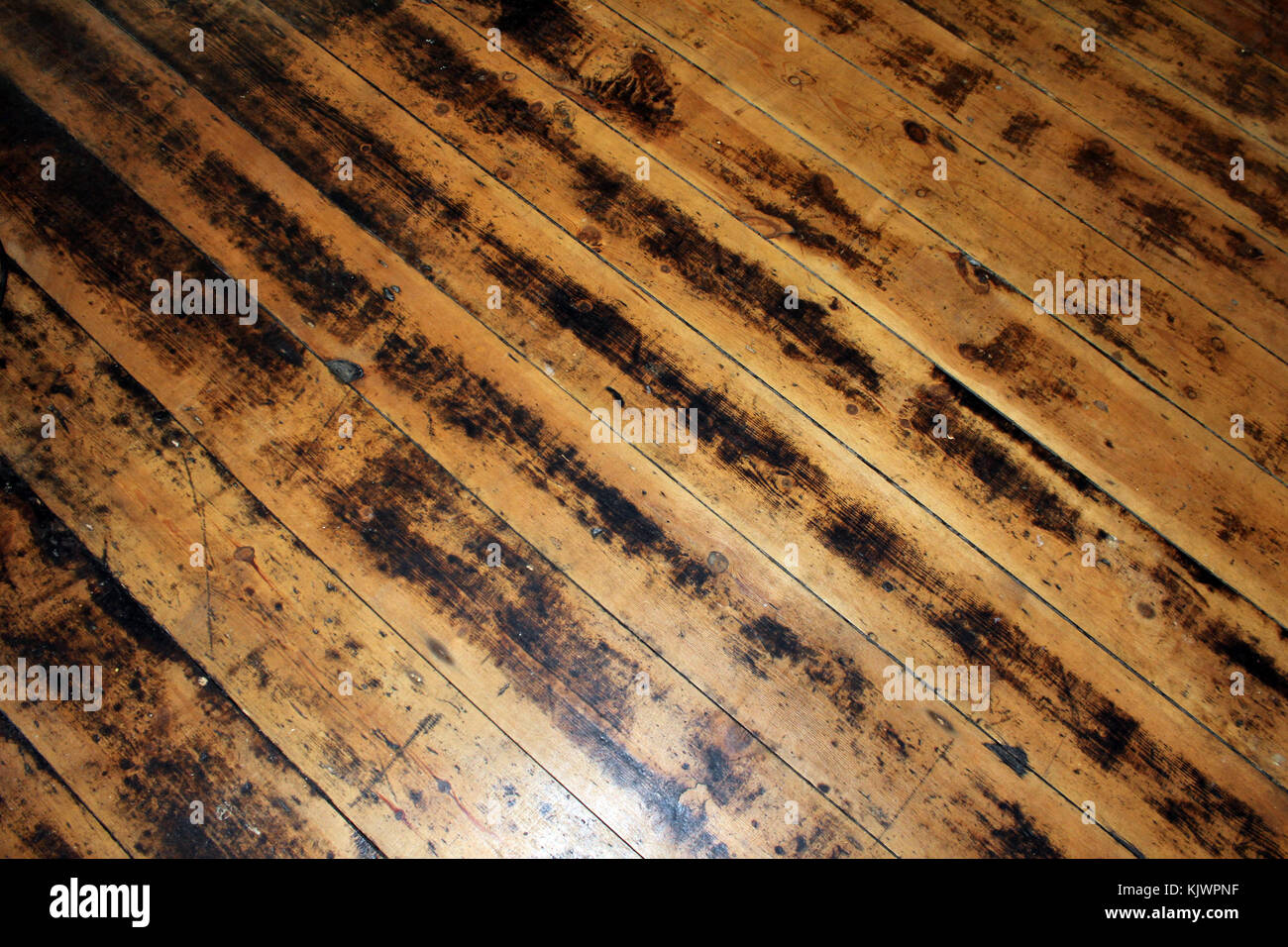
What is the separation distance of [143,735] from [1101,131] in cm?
257

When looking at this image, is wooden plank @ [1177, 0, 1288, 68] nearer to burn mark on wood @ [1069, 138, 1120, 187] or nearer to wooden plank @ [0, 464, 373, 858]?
burn mark on wood @ [1069, 138, 1120, 187]

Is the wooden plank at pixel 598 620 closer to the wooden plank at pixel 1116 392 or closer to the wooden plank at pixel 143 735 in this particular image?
the wooden plank at pixel 143 735

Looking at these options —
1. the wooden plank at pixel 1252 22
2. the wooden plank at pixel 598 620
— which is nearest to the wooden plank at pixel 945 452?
the wooden plank at pixel 598 620

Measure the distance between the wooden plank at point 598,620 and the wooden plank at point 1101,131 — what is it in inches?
48.8

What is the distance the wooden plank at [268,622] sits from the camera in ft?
4.65

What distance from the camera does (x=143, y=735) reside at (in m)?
1.43

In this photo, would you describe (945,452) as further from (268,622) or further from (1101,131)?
(268,622)

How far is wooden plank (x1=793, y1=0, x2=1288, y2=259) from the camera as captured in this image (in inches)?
72.7

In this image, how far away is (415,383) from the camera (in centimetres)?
166

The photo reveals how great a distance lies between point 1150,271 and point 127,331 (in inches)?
93.6

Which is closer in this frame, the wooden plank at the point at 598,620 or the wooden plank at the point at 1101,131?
the wooden plank at the point at 598,620

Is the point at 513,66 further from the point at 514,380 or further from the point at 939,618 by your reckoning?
the point at 939,618

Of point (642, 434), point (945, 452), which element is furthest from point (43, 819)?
point (945, 452)

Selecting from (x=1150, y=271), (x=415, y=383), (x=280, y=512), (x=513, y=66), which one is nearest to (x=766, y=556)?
(x=415, y=383)
